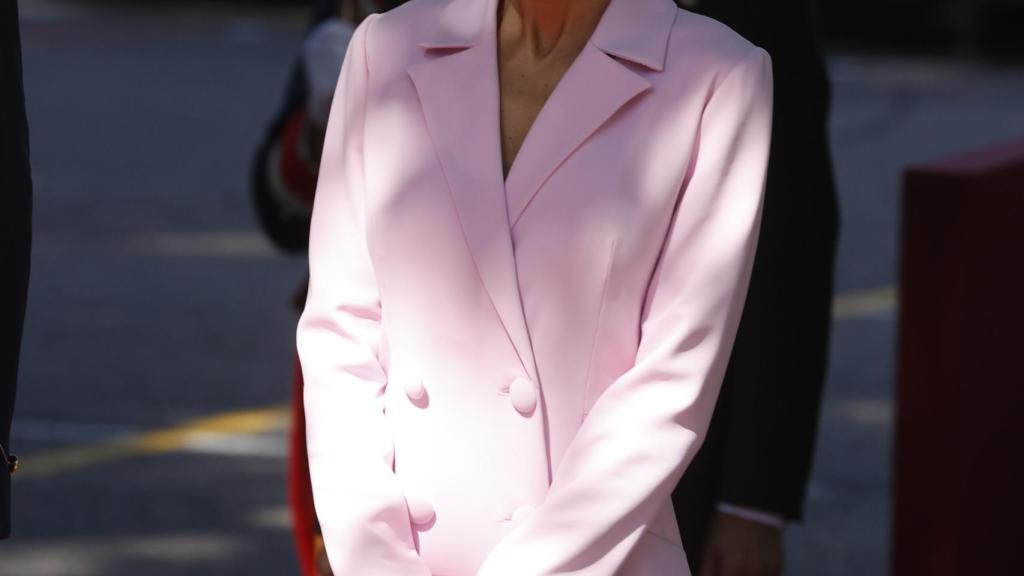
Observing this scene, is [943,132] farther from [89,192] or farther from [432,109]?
[432,109]

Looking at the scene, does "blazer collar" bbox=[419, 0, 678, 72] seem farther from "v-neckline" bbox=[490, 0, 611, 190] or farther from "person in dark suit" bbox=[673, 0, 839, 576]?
"person in dark suit" bbox=[673, 0, 839, 576]

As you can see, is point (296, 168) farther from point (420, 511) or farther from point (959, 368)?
point (959, 368)

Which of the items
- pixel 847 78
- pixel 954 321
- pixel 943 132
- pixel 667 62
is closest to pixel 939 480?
pixel 954 321

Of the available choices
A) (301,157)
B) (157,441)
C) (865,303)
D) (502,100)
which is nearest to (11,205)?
(502,100)

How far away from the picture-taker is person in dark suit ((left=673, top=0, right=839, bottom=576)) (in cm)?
265

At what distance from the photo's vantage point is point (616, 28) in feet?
6.98

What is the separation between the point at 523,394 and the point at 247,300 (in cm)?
685

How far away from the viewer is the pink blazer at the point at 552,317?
2014 mm

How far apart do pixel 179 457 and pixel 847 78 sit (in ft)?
37.2

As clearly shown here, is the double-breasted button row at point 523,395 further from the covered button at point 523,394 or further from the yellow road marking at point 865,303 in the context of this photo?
the yellow road marking at point 865,303

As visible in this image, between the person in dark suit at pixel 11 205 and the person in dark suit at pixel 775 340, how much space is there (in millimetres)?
957

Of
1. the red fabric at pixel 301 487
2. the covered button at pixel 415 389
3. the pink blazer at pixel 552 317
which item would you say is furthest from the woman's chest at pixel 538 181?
the red fabric at pixel 301 487

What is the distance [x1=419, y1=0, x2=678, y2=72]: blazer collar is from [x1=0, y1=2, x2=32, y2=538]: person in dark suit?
19.8 inches

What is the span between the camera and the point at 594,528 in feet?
6.50
